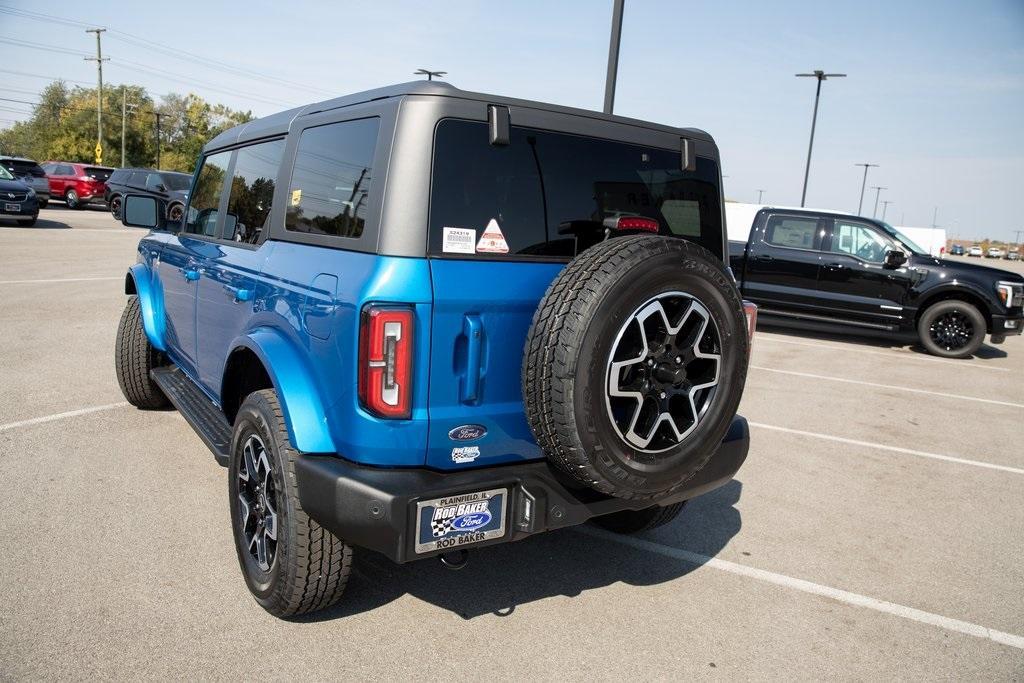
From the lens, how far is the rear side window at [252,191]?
3537mm

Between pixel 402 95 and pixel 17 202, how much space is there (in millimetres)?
19964

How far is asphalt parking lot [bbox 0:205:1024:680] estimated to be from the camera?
2.82 meters

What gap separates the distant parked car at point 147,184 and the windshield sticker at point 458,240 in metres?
21.6

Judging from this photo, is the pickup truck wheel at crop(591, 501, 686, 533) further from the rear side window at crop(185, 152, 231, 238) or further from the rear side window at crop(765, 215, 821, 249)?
the rear side window at crop(765, 215, 821, 249)

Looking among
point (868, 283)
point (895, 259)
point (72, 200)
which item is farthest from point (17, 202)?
point (895, 259)

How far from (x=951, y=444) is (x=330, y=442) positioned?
18.5ft

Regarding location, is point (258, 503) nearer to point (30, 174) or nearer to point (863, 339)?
point (863, 339)

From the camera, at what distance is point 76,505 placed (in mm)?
3891

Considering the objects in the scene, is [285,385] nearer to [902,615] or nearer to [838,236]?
[902,615]

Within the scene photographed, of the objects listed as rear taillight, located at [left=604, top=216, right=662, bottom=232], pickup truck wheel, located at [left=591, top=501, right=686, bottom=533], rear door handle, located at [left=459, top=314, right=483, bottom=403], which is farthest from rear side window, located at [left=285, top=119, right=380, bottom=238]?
pickup truck wheel, located at [left=591, top=501, right=686, bottom=533]

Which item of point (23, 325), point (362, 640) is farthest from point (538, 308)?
point (23, 325)

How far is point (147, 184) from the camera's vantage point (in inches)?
956

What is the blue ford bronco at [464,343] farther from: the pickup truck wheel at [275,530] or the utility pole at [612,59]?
the utility pole at [612,59]

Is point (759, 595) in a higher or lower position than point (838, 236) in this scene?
lower
